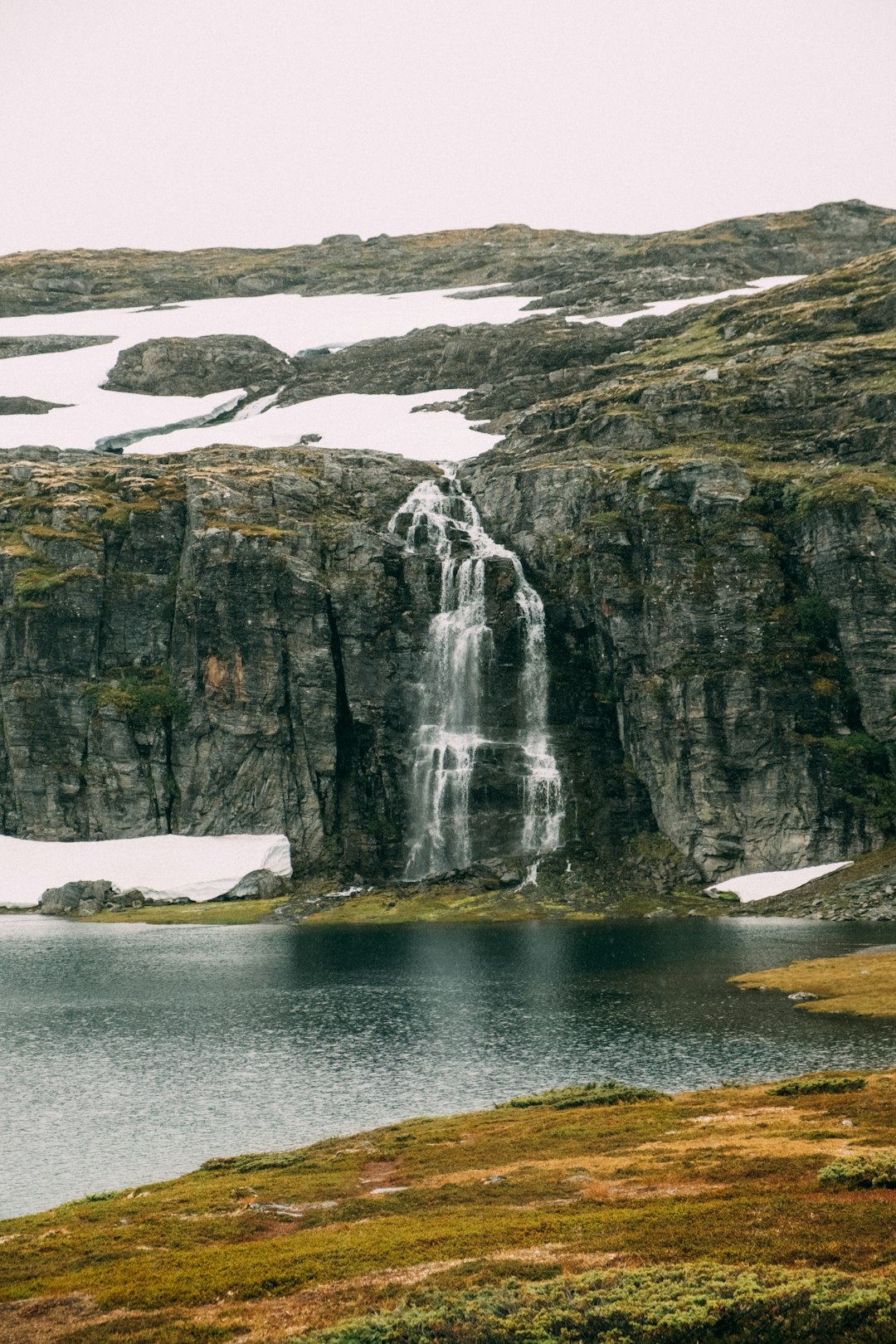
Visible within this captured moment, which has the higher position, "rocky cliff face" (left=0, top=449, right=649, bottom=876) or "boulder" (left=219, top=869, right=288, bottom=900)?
"rocky cliff face" (left=0, top=449, right=649, bottom=876)

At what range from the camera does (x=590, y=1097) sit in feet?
149

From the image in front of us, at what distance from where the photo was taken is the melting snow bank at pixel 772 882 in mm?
114625

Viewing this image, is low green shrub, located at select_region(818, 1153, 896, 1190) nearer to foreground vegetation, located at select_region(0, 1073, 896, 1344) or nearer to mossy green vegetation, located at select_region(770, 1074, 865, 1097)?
foreground vegetation, located at select_region(0, 1073, 896, 1344)

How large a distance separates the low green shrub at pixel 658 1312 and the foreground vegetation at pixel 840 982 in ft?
144

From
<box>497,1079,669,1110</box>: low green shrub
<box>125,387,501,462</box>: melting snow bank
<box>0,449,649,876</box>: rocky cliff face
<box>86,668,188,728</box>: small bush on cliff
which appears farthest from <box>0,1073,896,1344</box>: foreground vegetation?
<box>125,387,501,462</box>: melting snow bank

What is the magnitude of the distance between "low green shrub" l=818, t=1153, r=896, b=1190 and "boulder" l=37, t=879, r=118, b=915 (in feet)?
353

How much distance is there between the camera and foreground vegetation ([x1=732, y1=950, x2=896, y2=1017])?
203 feet

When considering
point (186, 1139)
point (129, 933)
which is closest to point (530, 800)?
point (129, 933)

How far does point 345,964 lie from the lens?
8644 centimetres

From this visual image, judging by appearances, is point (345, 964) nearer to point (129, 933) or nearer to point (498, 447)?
point (129, 933)

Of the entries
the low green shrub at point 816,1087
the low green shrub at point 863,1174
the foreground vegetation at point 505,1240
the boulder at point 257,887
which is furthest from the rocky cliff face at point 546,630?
the low green shrub at point 863,1174

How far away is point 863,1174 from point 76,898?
111 meters

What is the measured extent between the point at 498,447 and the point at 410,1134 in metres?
134

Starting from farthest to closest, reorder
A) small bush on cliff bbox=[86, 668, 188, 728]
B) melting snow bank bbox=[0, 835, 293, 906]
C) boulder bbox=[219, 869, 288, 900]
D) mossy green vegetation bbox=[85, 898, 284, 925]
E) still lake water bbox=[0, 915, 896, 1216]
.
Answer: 1. small bush on cliff bbox=[86, 668, 188, 728]
2. melting snow bank bbox=[0, 835, 293, 906]
3. boulder bbox=[219, 869, 288, 900]
4. mossy green vegetation bbox=[85, 898, 284, 925]
5. still lake water bbox=[0, 915, 896, 1216]
